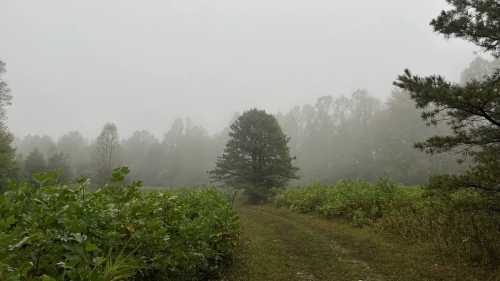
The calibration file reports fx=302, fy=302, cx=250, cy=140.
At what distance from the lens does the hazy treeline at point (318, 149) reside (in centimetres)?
4162

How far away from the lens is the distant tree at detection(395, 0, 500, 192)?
20.3 feet

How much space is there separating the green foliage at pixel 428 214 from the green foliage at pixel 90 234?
604 centimetres

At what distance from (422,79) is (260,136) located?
21839 mm

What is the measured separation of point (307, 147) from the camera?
229 ft

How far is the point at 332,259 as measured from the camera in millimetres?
7883

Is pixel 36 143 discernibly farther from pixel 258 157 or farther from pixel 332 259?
pixel 332 259

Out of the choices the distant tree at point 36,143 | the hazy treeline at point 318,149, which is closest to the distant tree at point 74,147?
the hazy treeline at point 318,149

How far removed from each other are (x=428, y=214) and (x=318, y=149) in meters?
58.3

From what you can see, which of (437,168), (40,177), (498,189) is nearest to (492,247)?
(498,189)

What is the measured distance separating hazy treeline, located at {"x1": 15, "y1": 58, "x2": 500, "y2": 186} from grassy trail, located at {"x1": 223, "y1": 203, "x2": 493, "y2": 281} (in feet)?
77.4

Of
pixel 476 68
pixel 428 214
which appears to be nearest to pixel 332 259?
pixel 428 214

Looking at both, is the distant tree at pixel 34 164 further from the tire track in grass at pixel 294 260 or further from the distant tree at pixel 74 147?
the distant tree at pixel 74 147

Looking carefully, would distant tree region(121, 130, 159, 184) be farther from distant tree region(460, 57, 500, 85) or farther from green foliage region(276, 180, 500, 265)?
distant tree region(460, 57, 500, 85)

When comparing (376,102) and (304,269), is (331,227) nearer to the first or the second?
(304,269)
